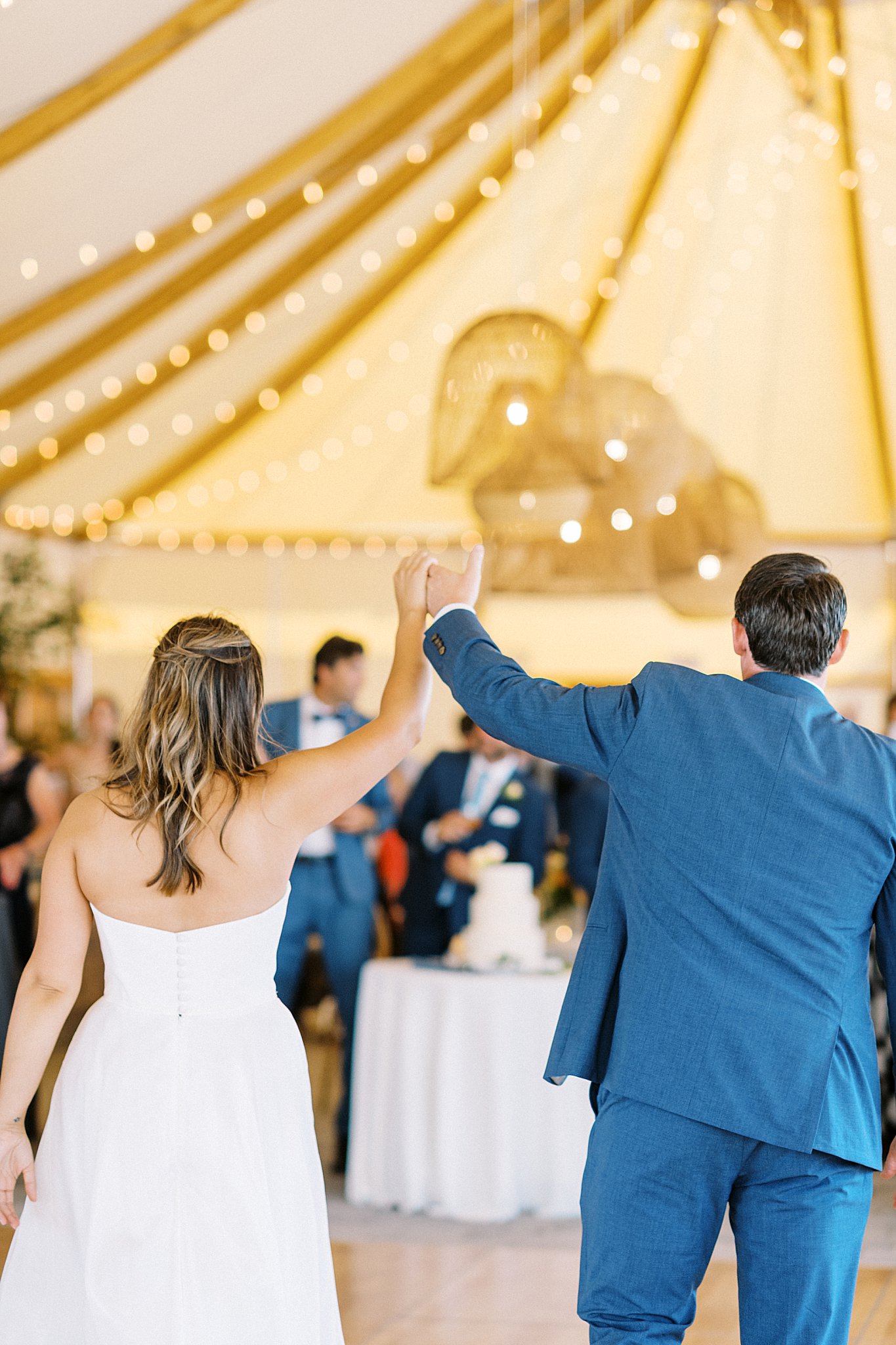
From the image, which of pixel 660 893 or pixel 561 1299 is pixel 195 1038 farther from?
pixel 561 1299

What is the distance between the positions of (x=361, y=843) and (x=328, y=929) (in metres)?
0.30

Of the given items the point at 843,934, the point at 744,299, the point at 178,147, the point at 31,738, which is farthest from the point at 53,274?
the point at 843,934

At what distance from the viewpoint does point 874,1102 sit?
2.16 metres

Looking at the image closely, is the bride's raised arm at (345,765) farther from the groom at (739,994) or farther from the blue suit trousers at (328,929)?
the blue suit trousers at (328,929)

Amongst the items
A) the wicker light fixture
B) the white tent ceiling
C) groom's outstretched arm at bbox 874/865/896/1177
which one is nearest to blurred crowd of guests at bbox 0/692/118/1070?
the wicker light fixture

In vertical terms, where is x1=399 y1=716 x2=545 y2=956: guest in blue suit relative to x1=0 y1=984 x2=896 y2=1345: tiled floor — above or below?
above

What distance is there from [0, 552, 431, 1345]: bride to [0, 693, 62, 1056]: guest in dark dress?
2.63 meters

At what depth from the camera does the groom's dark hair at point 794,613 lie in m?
2.17

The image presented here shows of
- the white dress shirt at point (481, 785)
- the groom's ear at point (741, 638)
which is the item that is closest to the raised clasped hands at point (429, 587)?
the groom's ear at point (741, 638)

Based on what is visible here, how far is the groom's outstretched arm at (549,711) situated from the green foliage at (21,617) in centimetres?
651

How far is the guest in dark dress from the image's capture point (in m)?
4.80

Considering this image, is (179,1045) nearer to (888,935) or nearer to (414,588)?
(414,588)

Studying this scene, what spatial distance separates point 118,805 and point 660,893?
2.52ft

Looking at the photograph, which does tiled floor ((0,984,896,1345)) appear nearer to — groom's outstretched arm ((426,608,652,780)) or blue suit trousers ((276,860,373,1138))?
blue suit trousers ((276,860,373,1138))
